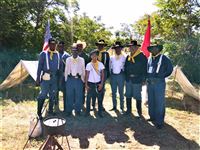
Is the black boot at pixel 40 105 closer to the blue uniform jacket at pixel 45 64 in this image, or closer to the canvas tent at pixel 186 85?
the blue uniform jacket at pixel 45 64

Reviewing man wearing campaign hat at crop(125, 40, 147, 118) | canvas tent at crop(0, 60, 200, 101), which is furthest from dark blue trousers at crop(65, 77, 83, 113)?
canvas tent at crop(0, 60, 200, 101)

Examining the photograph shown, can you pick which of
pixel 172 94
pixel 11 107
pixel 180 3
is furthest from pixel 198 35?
pixel 11 107

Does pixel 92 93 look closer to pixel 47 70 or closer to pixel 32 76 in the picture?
pixel 47 70

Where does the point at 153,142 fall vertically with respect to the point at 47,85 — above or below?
below

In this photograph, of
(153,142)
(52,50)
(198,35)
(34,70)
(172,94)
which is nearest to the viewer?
(153,142)

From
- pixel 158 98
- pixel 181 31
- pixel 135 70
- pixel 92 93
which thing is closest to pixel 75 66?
pixel 92 93

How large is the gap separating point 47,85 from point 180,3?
10.1 metres

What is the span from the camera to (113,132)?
241 inches

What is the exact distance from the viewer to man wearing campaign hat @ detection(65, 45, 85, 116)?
6.52 meters

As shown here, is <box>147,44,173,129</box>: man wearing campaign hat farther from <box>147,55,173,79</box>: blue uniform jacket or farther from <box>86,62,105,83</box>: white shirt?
<box>86,62,105,83</box>: white shirt

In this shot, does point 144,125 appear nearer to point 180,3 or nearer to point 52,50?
point 52,50

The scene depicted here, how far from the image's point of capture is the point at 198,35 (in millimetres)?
14016

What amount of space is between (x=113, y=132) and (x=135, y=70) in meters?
1.37

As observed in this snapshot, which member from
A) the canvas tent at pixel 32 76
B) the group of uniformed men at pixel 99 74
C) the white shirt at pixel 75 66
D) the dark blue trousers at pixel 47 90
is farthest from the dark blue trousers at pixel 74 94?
the canvas tent at pixel 32 76
